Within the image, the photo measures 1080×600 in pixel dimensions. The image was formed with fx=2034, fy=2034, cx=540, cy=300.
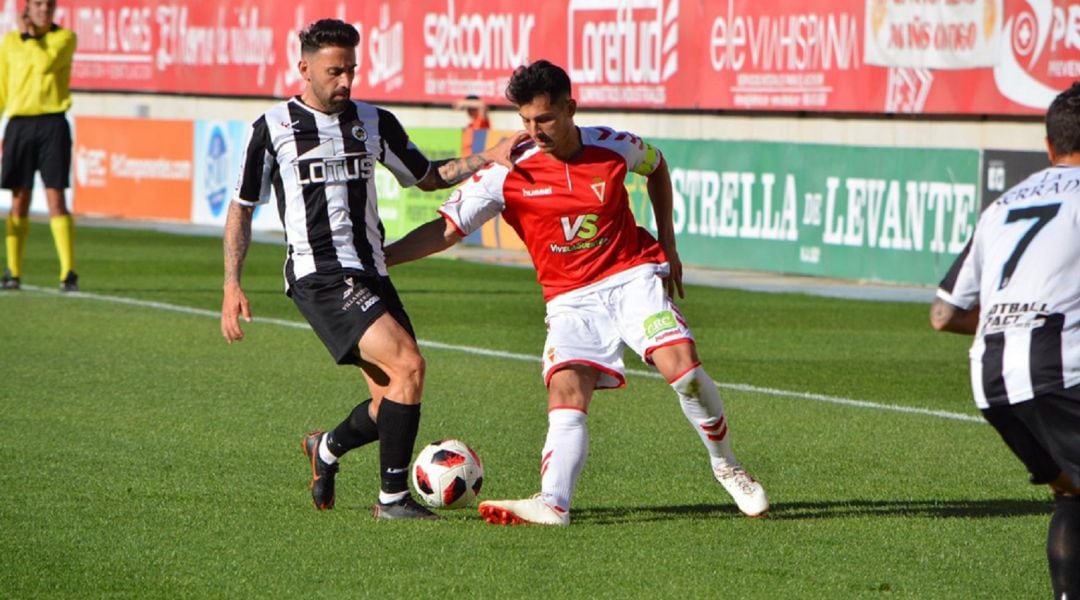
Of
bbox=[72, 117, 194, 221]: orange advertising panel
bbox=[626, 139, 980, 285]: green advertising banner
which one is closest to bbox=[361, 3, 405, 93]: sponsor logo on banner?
bbox=[72, 117, 194, 221]: orange advertising panel

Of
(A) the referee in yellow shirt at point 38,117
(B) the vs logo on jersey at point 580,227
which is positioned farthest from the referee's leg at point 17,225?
(B) the vs logo on jersey at point 580,227

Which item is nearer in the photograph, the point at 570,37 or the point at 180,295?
the point at 180,295

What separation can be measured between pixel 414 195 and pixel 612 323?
1771 centimetres

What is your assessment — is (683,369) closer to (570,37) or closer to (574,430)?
(574,430)

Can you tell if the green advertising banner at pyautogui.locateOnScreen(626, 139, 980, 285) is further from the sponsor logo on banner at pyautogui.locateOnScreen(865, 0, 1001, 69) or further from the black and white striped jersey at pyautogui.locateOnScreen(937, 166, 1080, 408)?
the black and white striped jersey at pyautogui.locateOnScreen(937, 166, 1080, 408)

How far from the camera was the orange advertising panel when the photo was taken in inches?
1169

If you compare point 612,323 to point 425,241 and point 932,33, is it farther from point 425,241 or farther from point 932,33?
point 932,33

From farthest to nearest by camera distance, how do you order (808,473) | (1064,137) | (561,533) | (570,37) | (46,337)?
(570,37) → (46,337) → (808,473) → (561,533) → (1064,137)

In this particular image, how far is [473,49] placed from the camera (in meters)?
29.4

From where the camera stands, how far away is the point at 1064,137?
18.6 ft

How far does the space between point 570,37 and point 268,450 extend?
18.8 meters

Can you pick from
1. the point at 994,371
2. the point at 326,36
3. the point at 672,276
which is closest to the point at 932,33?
the point at 672,276

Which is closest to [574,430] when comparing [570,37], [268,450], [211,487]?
[211,487]

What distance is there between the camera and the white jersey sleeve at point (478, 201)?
768 centimetres
